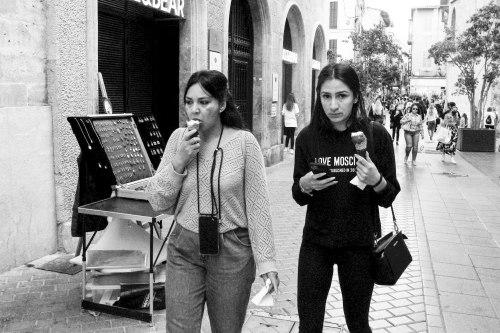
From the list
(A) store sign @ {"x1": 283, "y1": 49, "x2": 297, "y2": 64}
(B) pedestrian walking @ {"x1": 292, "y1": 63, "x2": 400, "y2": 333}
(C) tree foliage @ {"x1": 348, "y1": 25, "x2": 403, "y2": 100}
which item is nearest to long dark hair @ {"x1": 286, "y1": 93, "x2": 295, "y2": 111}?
(A) store sign @ {"x1": 283, "y1": 49, "x2": 297, "y2": 64}

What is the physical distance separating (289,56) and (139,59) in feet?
28.2

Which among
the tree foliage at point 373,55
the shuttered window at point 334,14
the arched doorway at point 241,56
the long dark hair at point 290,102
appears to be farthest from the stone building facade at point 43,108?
the shuttered window at point 334,14

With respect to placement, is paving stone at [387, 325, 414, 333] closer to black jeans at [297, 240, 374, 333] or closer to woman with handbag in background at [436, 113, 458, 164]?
black jeans at [297, 240, 374, 333]

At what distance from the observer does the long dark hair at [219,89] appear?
2.71 m

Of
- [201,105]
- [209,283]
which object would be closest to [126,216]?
[209,283]

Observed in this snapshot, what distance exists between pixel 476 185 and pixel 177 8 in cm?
736

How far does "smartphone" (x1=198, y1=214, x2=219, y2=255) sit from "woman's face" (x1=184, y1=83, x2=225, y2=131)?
18.2 inches

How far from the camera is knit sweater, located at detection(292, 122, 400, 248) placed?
284cm

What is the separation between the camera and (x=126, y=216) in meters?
3.87

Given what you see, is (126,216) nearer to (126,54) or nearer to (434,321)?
(434,321)

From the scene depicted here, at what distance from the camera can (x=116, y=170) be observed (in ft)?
14.3

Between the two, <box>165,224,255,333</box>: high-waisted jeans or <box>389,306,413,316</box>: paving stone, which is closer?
<box>165,224,255,333</box>: high-waisted jeans

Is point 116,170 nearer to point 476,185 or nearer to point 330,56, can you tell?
point 476,185

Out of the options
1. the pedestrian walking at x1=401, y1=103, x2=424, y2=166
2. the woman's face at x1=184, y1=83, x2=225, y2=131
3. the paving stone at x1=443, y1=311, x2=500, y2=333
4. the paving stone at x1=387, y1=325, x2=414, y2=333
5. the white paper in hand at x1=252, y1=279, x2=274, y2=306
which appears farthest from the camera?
the pedestrian walking at x1=401, y1=103, x2=424, y2=166
